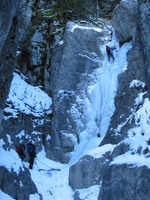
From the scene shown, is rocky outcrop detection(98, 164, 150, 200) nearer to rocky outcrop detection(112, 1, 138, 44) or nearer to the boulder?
the boulder

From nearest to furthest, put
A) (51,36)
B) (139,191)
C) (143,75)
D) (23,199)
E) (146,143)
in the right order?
(23,199) < (139,191) < (146,143) < (143,75) < (51,36)

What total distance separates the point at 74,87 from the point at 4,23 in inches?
388

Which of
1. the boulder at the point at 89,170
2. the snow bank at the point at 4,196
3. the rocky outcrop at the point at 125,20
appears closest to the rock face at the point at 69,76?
the rocky outcrop at the point at 125,20

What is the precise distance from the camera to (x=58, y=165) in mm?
11672

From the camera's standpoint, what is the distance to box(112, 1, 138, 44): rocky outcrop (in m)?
14.0

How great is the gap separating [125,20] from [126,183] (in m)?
10.5

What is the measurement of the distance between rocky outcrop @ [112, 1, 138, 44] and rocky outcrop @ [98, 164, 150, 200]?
9.00 metres

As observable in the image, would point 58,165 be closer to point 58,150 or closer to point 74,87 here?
point 58,150

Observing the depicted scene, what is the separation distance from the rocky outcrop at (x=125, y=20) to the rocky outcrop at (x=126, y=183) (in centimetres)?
900

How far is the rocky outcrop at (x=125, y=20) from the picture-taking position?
14.0m

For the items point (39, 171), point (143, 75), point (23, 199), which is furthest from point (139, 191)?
point (143, 75)

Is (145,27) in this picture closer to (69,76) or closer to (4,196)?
(69,76)

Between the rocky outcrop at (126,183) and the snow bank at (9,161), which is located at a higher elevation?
the snow bank at (9,161)

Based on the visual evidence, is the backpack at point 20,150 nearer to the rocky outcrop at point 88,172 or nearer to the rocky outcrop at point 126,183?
the rocky outcrop at point 88,172
